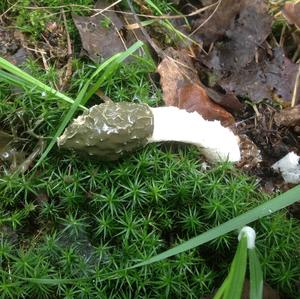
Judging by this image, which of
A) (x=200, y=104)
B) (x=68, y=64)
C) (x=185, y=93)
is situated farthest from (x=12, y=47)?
(x=200, y=104)

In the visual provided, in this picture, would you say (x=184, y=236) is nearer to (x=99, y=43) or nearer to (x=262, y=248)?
(x=262, y=248)

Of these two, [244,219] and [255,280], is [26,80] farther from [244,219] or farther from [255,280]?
[255,280]

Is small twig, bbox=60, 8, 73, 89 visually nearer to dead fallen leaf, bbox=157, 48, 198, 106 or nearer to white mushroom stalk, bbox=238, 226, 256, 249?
dead fallen leaf, bbox=157, 48, 198, 106

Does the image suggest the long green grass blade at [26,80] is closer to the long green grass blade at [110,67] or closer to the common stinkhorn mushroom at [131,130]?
the long green grass blade at [110,67]

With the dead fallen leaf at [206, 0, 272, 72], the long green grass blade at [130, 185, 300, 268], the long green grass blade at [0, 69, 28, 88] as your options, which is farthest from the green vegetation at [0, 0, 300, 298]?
the dead fallen leaf at [206, 0, 272, 72]

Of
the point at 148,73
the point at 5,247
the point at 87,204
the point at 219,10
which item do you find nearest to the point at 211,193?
the point at 87,204

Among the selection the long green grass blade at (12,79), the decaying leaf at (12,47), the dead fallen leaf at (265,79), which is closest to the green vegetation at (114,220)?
the long green grass blade at (12,79)

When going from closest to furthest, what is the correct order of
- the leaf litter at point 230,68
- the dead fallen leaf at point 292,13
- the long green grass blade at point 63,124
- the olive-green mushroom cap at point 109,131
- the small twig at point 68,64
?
1. the olive-green mushroom cap at point 109,131
2. the long green grass blade at point 63,124
3. the small twig at point 68,64
4. the leaf litter at point 230,68
5. the dead fallen leaf at point 292,13
